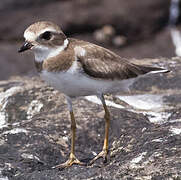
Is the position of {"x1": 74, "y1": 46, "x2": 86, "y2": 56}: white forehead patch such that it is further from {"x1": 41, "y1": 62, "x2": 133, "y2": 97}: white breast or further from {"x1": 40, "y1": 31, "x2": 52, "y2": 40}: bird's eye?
{"x1": 40, "y1": 31, "x2": 52, "y2": 40}: bird's eye

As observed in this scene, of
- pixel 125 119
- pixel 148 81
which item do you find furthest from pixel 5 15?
pixel 125 119

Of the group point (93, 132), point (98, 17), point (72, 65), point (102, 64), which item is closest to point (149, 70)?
point (102, 64)

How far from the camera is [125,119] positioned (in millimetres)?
6715

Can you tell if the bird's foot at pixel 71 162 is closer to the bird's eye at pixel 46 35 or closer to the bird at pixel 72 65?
the bird at pixel 72 65

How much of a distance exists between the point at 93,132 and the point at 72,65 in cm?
131

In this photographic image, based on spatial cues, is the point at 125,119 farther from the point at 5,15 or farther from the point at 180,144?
the point at 5,15

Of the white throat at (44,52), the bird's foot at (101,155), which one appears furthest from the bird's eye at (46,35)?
the bird's foot at (101,155)

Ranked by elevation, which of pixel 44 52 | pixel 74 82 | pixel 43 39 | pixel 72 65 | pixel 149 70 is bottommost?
pixel 149 70

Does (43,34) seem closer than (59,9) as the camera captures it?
Yes

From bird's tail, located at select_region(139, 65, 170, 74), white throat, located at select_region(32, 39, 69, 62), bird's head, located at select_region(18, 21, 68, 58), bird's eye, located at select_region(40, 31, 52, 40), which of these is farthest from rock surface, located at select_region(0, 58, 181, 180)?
bird's eye, located at select_region(40, 31, 52, 40)

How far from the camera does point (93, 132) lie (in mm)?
6543

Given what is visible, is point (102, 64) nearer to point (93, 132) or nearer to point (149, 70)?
point (149, 70)

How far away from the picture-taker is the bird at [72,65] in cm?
554

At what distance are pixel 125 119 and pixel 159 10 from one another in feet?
33.2
